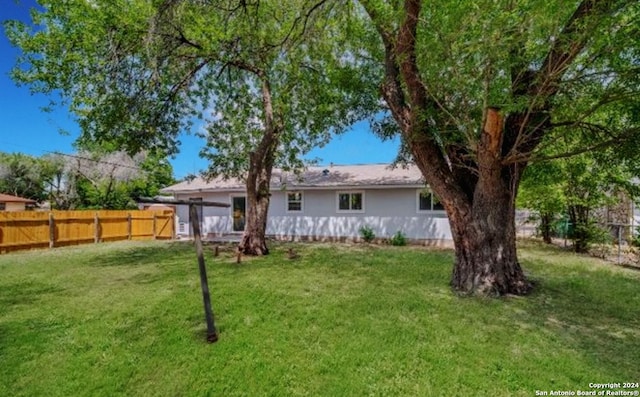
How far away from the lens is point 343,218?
17094 mm

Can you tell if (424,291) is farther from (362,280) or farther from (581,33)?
(581,33)

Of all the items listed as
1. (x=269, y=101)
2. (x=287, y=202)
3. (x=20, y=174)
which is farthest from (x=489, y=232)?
(x=20, y=174)

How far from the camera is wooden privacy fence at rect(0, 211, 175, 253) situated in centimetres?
1362

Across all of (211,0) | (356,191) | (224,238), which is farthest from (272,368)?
(224,238)

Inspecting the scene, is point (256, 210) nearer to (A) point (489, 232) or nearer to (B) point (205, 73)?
(B) point (205, 73)

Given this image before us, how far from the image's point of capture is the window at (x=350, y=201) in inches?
664

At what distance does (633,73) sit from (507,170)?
2.45 m

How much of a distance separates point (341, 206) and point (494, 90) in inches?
482

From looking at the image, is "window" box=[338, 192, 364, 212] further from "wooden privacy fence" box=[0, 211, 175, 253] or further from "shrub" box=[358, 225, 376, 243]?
"wooden privacy fence" box=[0, 211, 175, 253]

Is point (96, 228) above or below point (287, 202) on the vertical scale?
below

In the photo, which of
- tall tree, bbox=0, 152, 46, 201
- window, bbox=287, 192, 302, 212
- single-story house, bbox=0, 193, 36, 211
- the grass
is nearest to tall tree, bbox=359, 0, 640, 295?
the grass

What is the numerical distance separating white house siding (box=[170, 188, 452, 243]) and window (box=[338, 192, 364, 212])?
19 centimetres

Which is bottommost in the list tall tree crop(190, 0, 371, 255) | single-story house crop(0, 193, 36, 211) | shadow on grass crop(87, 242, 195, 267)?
shadow on grass crop(87, 242, 195, 267)

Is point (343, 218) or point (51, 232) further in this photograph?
point (343, 218)
